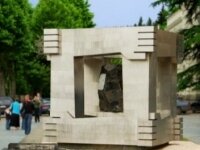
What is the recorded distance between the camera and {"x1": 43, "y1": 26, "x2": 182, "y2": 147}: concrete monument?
18375 millimetres

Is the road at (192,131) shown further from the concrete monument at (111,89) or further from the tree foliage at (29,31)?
the tree foliage at (29,31)

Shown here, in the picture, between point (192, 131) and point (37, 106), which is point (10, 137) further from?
point (37, 106)

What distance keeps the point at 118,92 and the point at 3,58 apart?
1695 inches

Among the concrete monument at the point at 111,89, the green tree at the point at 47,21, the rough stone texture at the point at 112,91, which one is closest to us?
the concrete monument at the point at 111,89

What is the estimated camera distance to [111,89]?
66.6ft

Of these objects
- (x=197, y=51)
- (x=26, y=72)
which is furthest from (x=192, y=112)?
(x=197, y=51)

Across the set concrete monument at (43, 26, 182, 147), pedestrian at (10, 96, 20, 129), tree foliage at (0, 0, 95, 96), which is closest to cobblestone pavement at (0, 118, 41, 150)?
pedestrian at (10, 96, 20, 129)

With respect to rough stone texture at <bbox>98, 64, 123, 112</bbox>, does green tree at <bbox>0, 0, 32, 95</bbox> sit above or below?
above

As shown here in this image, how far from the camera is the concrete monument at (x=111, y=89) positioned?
60.3ft

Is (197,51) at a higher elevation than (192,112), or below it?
higher

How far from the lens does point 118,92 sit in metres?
20.1

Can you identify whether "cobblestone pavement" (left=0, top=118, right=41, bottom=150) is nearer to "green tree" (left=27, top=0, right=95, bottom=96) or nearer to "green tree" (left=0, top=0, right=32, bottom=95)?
"green tree" (left=0, top=0, right=32, bottom=95)

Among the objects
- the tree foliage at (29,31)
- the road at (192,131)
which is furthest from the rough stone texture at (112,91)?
the tree foliage at (29,31)

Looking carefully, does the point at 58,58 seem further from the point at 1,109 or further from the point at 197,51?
the point at 1,109
